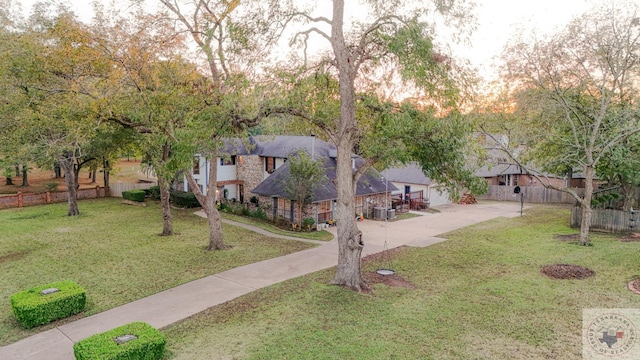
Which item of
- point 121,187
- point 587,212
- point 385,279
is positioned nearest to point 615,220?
point 587,212

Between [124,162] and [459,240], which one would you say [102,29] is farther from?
[124,162]

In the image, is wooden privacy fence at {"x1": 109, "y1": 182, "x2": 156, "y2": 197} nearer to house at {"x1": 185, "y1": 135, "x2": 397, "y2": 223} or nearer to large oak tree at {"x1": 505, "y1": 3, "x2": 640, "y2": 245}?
house at {"x1": 185, "y1": 135, "x2": 397, "y2": 223}

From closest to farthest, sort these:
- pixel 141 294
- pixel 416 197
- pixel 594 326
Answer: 1. pixel 594 326
2. pixel 141 294
3. pixel 416 197

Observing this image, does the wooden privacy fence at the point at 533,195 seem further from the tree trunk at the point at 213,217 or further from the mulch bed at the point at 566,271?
the tree trunk at the point at 213,217

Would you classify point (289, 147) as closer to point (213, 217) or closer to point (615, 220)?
point (213, 217)

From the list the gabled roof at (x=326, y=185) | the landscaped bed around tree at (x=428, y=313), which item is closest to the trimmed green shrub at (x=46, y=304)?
the landscaped bed around tree at (x=428, y=313)

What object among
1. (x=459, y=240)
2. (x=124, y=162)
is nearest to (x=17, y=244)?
(x=459, y=240)

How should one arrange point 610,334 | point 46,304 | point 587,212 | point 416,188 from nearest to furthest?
point 610,334 → point 46,304 → point 587,212 → point 416,188
